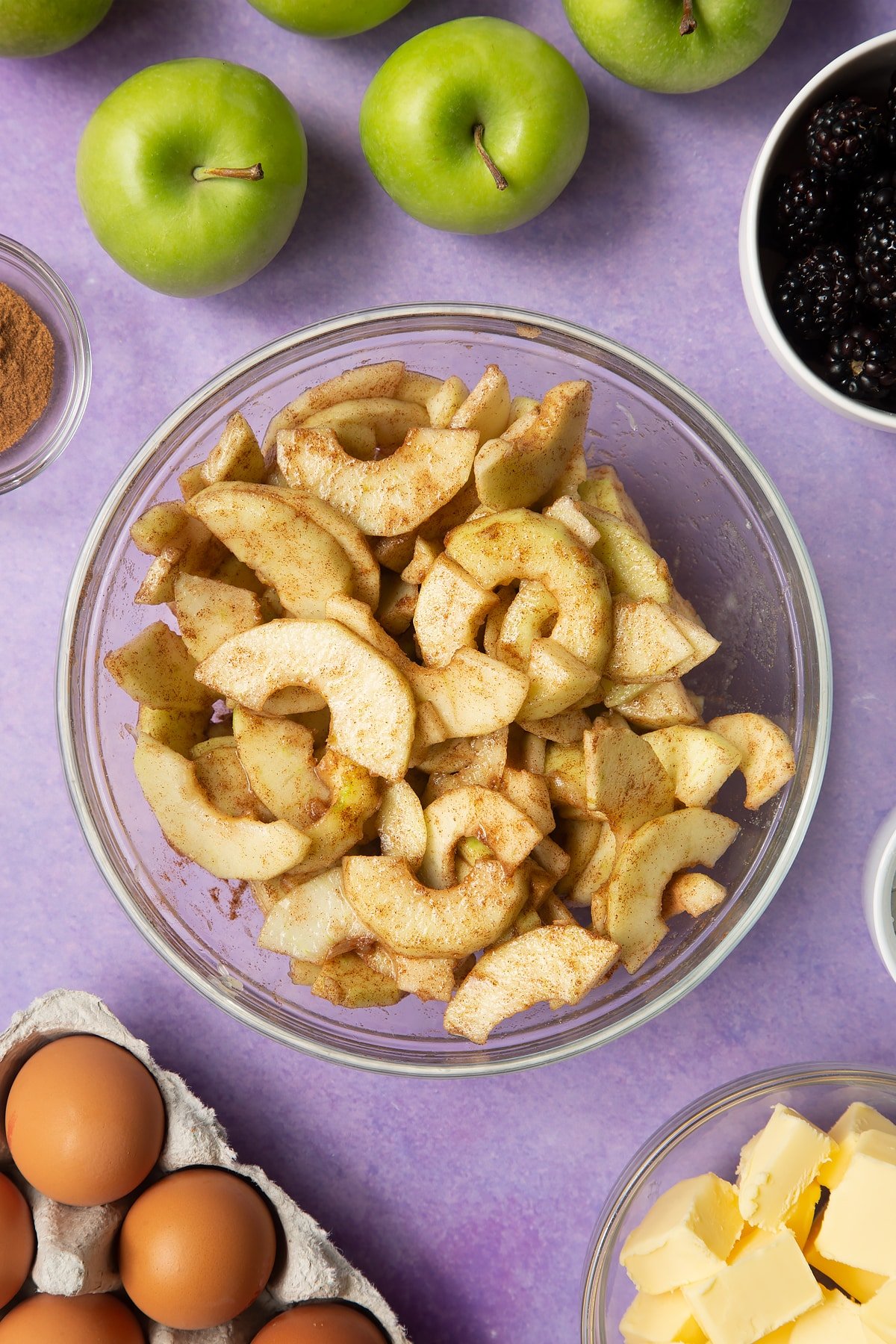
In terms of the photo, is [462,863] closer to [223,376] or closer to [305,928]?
[305,928]

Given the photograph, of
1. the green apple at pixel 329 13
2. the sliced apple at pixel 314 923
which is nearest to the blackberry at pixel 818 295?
the green apple at pixel 329 13

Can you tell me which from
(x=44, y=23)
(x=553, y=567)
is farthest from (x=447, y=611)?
(x=44, y=23)

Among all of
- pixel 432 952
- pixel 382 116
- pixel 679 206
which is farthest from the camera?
Answer: pixel 679 206

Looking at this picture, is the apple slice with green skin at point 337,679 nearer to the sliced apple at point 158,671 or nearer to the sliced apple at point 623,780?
the sliced apple at point 158,671

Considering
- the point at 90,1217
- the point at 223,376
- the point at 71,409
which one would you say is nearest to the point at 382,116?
the point at 223,376

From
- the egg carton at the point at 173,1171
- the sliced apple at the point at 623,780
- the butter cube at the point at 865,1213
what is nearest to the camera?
the sliced apple at the point at 623,780

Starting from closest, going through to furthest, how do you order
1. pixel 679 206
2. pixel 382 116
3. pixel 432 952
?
1. pixel 432 952
2. pixel 382 116
3. pixel 679 206
